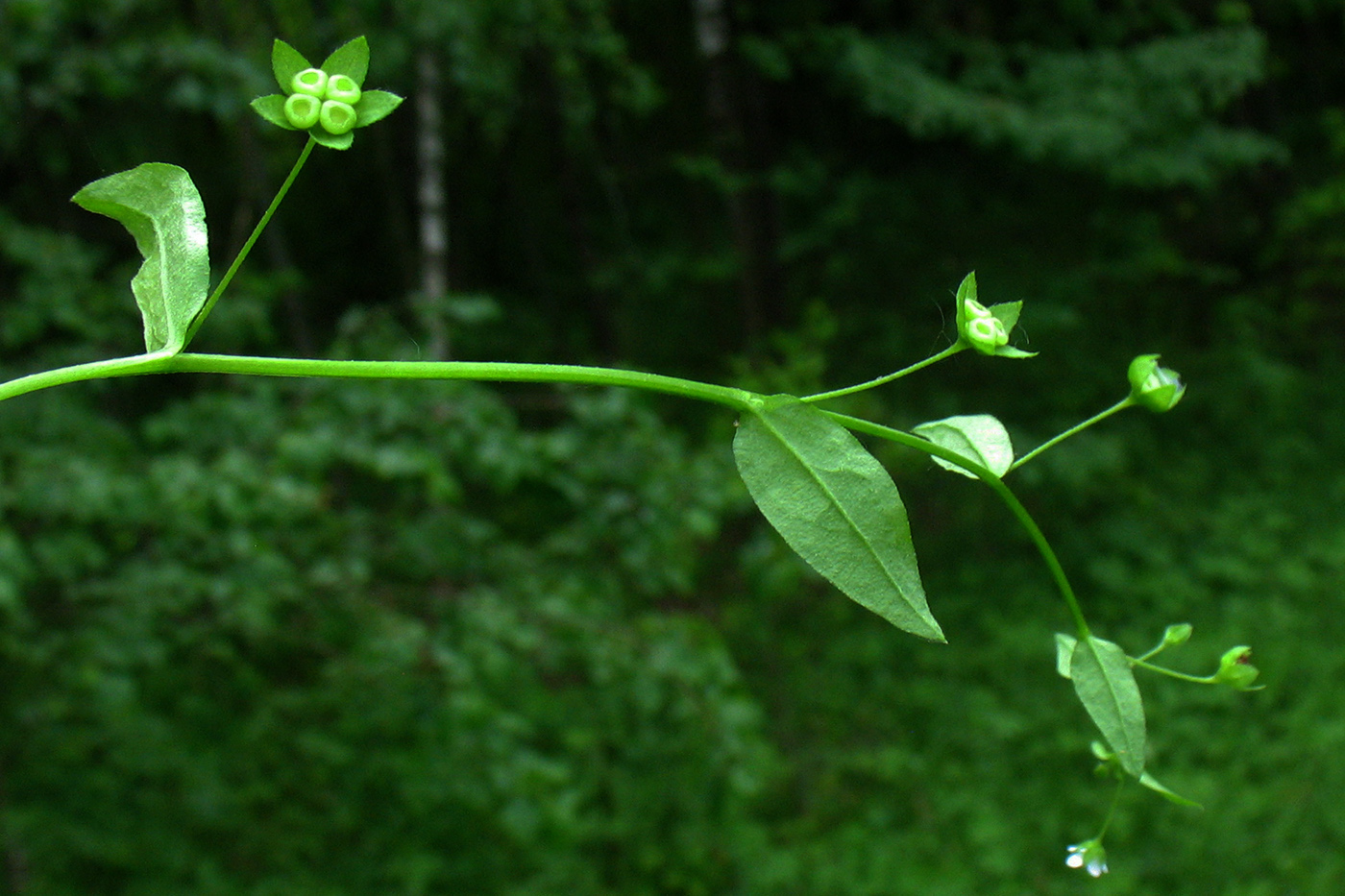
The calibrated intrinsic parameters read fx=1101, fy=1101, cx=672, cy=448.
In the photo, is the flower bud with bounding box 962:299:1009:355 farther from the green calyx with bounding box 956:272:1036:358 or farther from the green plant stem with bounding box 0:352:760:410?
the green plant stem with bounding box 0:352:760:410

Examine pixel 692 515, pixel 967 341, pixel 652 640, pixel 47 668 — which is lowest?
pixel 652 640

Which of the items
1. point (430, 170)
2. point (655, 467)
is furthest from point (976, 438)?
point (430, 170)

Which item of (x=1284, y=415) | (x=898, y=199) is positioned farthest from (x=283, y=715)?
(x=1284, y=415)

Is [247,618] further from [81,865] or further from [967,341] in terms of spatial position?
[967,341]

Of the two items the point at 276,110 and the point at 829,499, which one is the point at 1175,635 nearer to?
the point at 829,499

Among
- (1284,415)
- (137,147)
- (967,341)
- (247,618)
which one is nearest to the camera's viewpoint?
(967,341)

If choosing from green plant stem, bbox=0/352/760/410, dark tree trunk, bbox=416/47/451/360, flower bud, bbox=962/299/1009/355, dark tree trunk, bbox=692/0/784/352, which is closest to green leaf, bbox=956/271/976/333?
flower bud, bbox=962/299/1009/355

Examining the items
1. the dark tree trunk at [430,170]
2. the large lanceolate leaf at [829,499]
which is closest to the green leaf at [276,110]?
the large lanceolate leaf at [829,499]
